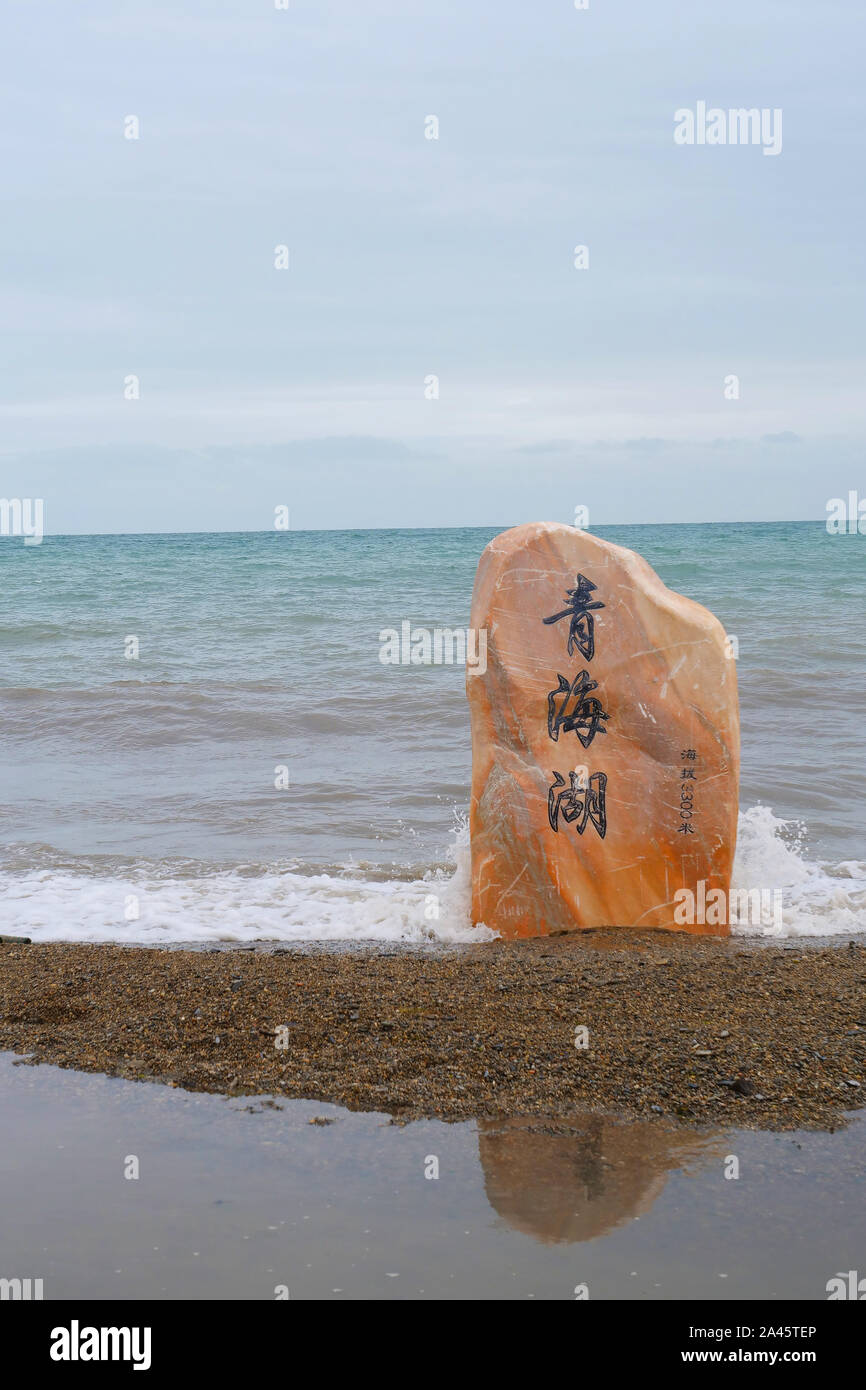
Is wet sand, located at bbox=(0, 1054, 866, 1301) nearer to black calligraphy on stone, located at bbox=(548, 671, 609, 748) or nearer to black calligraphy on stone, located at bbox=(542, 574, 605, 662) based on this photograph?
Result: black calligraphy on stone, located at bbox=(548, 671, 609, 748)

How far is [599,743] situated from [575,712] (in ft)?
0.74

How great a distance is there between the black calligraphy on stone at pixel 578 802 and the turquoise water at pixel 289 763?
3.15 ft

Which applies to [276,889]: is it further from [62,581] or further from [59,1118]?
[62,581]

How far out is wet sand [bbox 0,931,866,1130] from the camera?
4.21 meters

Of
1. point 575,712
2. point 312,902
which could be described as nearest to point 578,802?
point 575,712

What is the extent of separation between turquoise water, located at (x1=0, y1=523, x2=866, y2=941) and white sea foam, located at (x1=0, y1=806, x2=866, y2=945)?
2cm

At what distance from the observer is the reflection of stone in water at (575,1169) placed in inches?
135

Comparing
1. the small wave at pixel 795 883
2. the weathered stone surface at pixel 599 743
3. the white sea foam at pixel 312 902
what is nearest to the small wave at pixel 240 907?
the white sea foam at pixel 312 902

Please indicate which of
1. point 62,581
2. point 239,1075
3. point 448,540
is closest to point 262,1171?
point 239,1075

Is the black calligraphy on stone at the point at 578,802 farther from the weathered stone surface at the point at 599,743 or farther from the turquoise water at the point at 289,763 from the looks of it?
the turquoise water at the point at 289,763

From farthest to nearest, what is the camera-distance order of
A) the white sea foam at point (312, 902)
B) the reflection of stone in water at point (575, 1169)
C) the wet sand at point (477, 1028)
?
the white sea foam at point (312, 902) < the wet sand at point (477, 1028) < the reflection of stone in water at point (575, 1169)

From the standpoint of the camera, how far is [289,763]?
1162 centimetres

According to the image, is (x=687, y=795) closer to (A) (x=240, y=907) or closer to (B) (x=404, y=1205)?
(A) (x=240, y=907)

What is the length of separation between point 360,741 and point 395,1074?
322 inches
